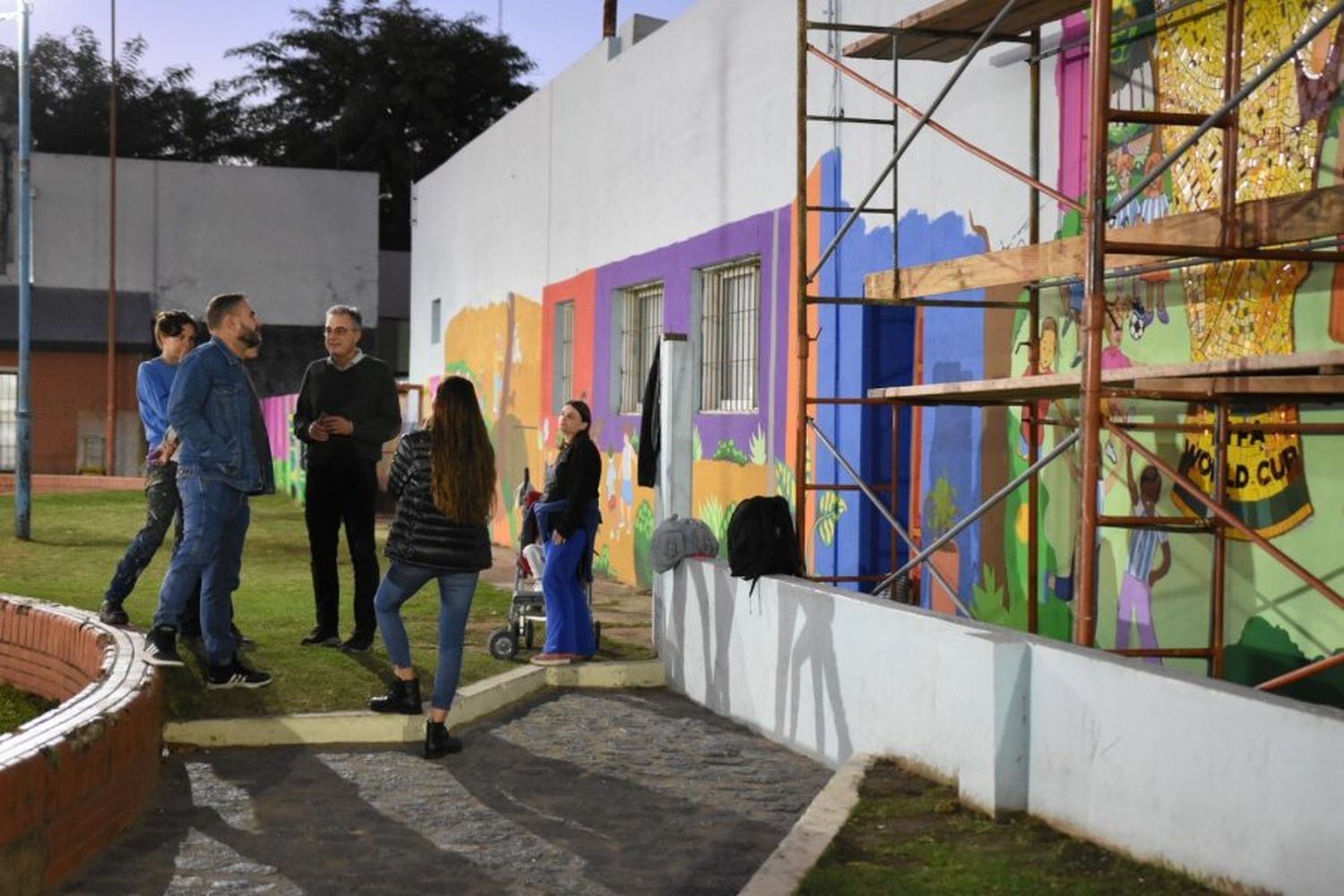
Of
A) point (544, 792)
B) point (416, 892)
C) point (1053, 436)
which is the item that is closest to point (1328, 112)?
point (1053, 436)

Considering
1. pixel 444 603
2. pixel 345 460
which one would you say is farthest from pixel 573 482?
pixel 444 603

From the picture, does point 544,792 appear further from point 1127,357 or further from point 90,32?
point 90,32

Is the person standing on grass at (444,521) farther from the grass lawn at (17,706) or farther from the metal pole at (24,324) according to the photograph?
the metal pole at (24,324)

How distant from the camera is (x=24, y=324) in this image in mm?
18016

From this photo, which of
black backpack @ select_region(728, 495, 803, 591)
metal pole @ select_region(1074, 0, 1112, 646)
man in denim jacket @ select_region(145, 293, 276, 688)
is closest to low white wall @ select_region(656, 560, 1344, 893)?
black backpack @ select_region(728, 495, 803, 591)

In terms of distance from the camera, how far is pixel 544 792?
22.0 feet

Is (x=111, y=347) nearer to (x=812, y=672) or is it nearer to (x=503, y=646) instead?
(x=503, y=646)

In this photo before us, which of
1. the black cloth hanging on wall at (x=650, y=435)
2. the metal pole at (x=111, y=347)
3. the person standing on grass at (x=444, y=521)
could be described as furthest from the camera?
the metal pole at (x=111, y=347)

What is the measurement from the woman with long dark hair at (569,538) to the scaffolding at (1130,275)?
1721 mm

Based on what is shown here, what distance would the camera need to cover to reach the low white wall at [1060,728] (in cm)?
449

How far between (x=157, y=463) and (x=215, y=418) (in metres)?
1.10

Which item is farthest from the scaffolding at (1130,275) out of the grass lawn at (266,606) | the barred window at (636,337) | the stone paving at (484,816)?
the barred window at (636,337)

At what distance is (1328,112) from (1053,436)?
7.56 ft

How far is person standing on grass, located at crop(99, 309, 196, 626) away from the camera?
8.83m
